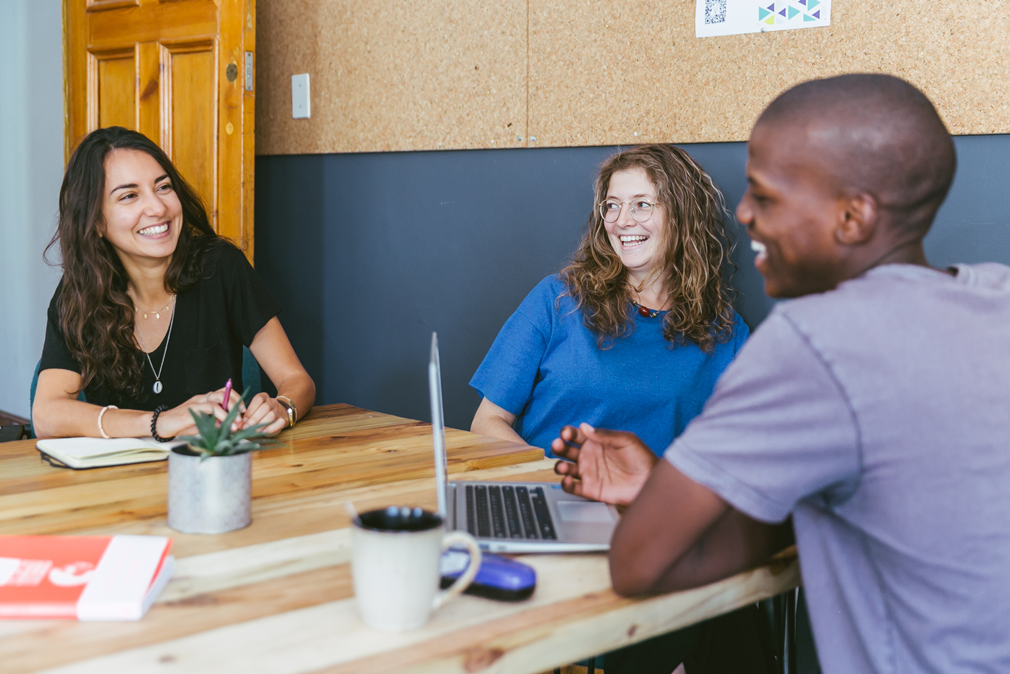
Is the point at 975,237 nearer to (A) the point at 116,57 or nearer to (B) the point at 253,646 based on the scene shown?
(B) the point at 253,646

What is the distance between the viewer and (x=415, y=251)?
2672mm

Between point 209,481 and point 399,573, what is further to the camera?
point 209,481

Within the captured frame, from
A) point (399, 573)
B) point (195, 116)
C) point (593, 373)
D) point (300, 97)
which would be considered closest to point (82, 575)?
point (399, 573)

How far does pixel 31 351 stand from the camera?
160 inches

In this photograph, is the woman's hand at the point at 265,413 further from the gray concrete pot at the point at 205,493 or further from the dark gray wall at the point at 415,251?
the dark gray wall at the point at 415,251

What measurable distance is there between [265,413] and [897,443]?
113 centimetres

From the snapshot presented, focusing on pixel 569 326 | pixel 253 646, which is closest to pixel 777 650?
pixel 569 326

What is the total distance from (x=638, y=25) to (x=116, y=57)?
183 cm

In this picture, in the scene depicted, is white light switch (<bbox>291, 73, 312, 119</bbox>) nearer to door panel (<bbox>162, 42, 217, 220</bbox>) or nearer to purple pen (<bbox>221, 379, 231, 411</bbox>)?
door panel (<bbox>162, 42, 217, 220</bbox>)

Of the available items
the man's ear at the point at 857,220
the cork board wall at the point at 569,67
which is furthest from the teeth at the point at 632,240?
the man's ear at the point at 857,220

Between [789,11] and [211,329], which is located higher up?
[789,11]

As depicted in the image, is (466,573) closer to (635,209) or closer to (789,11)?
(635,209)

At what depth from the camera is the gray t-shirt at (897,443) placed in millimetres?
732

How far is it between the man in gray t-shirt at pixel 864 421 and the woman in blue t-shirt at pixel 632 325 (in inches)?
40.4
